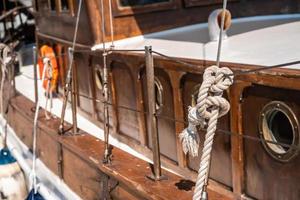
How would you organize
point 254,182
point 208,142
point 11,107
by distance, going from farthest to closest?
1. point 11,107
2. point 254,182
3. point 208,142

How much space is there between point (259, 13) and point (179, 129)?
258cm

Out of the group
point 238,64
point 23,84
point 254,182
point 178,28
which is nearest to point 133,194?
point 254,182

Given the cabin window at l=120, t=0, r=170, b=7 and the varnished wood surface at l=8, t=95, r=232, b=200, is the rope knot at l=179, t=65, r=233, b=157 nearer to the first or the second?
the varnished wood surface at l=8, t=95, r=232, b=200

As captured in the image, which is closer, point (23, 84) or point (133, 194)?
point (133, 194)

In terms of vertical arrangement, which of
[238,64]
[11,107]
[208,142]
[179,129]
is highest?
[238,64]

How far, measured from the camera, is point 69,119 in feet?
16.4

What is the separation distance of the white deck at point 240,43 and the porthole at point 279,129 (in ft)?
0.77

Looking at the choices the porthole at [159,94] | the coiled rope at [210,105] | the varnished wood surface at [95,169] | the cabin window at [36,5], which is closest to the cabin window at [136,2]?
the varnished wood surface at [95,169]

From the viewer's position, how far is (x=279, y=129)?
2.53 meters

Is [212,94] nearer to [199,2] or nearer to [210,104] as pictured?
[210,104]

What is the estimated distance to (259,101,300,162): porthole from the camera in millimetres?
2352

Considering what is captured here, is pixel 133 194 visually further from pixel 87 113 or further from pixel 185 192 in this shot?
pixel 87 113

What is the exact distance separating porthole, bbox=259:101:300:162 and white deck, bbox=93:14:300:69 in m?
0.23

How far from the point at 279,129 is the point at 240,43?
1.12m
